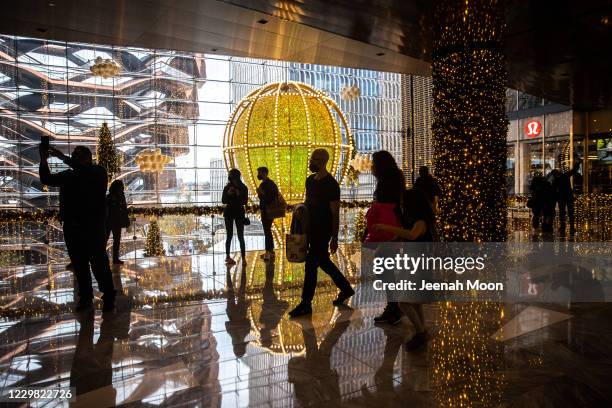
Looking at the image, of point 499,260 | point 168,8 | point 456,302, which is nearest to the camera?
point 456,302

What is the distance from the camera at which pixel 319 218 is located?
12.6ft

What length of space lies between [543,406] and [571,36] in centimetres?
669

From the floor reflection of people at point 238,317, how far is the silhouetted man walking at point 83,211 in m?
1.10

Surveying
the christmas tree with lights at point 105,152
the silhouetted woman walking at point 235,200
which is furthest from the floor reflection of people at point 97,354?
the christmas tree with lights at point 105,152

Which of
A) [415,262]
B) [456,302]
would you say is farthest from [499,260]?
[415,262]

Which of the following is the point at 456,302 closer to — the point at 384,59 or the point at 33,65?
the point at 384,59

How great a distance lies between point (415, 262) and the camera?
362 cm

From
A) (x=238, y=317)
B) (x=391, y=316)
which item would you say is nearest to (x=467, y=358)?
(x=391, y=316)

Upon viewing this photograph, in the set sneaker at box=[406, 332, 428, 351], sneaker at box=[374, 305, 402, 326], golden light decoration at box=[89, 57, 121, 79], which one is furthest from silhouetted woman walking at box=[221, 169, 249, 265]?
golden light decoration at box=[89, 57, 121, 79]

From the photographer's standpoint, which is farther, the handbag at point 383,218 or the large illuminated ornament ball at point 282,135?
the large illuminated ornament ball at point 282,135

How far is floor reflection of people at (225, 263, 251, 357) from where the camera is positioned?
3258 mm

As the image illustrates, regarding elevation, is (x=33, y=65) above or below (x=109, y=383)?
above

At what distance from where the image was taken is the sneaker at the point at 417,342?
3.09 metres

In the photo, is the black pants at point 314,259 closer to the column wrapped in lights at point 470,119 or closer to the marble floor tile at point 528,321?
the marble floor tile at point 528,321
